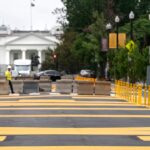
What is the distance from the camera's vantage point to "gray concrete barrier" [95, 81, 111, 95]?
39.8 metres

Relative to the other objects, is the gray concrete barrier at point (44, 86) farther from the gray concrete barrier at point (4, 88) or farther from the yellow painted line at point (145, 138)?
the yellow painted line at point (145, 138)

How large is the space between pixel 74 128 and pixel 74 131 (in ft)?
2.67

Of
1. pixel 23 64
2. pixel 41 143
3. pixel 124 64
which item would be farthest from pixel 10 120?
pixel 23 64

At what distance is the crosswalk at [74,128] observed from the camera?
14910 millimetres

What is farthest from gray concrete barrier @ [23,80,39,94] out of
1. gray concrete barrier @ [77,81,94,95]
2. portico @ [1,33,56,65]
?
portico @ [1,33,56,65]

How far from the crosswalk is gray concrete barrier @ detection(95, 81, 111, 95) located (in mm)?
11732

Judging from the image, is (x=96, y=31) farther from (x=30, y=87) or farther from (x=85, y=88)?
(x=85, y=88)

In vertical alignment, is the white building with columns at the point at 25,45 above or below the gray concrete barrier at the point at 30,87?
above

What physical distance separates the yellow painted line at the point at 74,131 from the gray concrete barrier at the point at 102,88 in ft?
68.4

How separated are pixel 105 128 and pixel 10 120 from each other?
4.02 m


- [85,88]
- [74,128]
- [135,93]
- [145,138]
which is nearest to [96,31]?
[85,88]

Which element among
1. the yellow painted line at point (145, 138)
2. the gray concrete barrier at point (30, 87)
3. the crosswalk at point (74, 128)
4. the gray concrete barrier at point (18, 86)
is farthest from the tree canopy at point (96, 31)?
the yellow painted line at point (145, 138)

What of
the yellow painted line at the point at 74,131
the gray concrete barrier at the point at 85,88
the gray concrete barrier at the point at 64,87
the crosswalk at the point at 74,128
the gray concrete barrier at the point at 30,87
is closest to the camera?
the crosswalk at the point at 74,128

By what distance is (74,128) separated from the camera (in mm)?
18578
